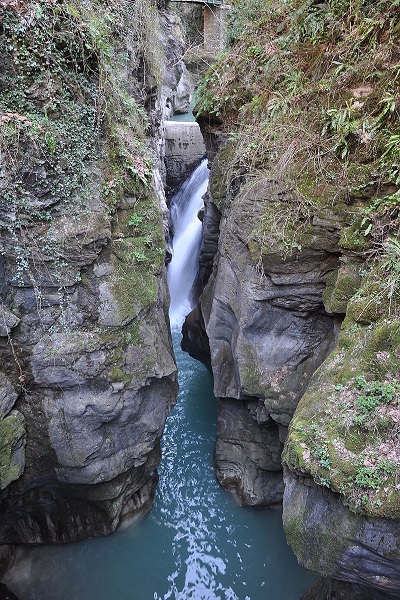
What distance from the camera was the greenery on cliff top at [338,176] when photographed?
4012mm

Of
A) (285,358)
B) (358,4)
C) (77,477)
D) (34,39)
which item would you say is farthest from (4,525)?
(358,4)

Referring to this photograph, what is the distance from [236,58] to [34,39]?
146 inches

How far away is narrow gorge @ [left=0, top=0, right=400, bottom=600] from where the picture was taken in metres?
4.35

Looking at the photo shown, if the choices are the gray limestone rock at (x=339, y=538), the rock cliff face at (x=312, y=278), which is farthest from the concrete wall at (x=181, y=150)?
the gray limestone rock at (x=339, y=538)

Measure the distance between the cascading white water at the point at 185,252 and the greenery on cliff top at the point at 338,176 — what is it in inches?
232

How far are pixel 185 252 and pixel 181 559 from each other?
8862 mm

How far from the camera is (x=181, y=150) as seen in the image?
50.0ft

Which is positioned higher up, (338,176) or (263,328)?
(338,176)

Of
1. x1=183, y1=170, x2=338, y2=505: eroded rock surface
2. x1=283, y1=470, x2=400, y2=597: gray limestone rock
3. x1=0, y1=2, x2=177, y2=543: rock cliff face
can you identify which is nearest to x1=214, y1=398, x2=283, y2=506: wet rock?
x1=183, y1=170, x2=338, y2=505: eroded rock surface

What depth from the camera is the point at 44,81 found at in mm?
5254

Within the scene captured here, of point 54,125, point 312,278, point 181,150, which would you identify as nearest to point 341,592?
point 312,278

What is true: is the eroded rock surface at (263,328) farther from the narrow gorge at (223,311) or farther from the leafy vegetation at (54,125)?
the leafy vegetation at (54,125)

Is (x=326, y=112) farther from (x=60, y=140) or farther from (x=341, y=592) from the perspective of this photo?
(x=341, y=592)

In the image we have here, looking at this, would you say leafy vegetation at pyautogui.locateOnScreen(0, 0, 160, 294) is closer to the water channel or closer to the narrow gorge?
the narrow gorge
